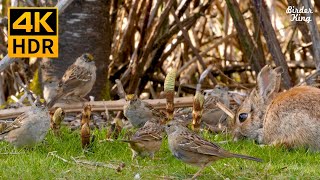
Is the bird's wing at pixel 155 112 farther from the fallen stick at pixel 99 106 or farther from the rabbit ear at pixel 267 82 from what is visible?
the rabbit ear at pixel 267 82

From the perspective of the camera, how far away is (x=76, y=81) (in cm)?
1081

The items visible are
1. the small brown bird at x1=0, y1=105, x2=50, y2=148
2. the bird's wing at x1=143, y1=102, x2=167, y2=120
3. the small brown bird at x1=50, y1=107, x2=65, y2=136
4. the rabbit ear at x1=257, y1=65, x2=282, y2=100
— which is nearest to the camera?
the small brown bird at x1=0, y1=105, x2=50, y2=148

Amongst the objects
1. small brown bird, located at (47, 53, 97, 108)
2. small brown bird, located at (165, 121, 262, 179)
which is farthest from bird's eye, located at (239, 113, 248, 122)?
small brown bird, located at (47, 53, 97, 108)

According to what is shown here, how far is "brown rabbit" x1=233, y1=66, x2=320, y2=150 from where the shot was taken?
847 centimetres

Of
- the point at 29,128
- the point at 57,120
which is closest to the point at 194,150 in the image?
the point at 29,128

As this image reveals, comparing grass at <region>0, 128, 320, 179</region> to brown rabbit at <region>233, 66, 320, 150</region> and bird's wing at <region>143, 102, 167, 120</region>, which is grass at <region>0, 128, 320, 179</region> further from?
bird's wing at <region>143, 102, 167, 120</region>

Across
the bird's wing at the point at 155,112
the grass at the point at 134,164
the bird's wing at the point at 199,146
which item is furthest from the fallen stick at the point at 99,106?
the bird's wing at the point at 199,146

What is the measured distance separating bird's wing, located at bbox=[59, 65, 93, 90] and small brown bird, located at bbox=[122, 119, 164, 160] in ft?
9.07

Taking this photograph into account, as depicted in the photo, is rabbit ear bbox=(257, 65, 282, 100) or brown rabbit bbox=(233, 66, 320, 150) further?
rabbit ear bbox=(257, 65, 282, 100)

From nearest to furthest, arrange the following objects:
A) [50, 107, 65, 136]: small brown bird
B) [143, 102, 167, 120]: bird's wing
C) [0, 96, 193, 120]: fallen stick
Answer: [50, 107, 65, 136]: small brown bird < [143, 102, 167, 120]: bird's wing < [0, 96, 193, 120]: fallen stick

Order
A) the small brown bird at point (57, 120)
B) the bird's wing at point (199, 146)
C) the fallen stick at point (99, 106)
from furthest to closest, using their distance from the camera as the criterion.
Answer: the fallen stick at point (99, 106) < the small brown bird at point (57, 120) < the bird's wing at point (199, 146)

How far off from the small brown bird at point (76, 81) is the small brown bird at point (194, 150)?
3.30 meters

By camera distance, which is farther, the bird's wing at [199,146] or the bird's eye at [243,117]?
the bird's eye at [243,117]

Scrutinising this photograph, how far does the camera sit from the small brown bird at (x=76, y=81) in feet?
35.4
